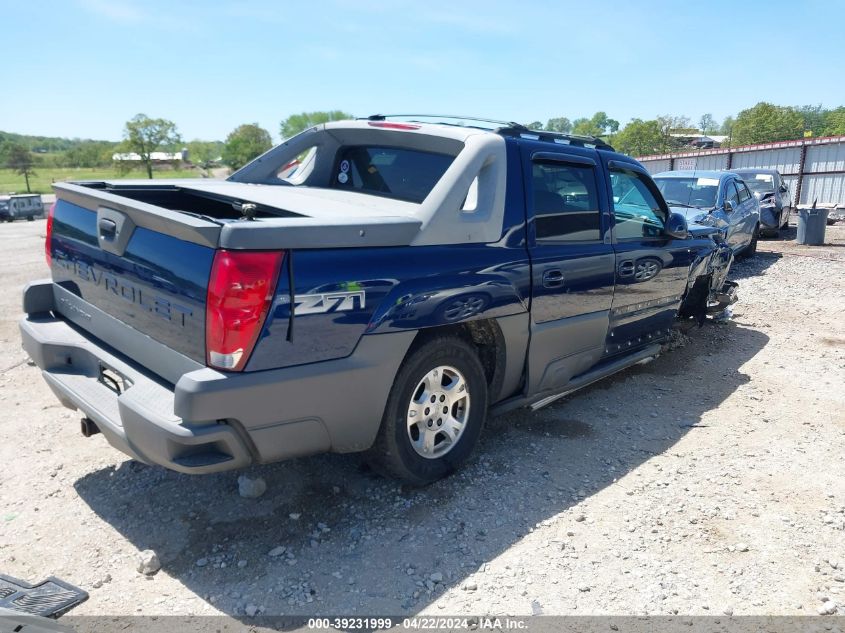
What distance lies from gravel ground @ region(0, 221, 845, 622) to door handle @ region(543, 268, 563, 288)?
108 cm

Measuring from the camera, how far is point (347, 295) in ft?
9.12

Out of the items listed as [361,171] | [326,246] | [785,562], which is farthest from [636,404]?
[326,246]

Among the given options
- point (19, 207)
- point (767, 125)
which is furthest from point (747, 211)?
point (767, 125)

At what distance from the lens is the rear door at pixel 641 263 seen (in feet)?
15.0

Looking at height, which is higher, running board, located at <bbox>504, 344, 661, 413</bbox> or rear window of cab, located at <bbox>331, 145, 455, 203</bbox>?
rear window of cab, located at <bbox>331, 145, 455, 203</bbox>

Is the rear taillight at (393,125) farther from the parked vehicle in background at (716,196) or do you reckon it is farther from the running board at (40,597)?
the parked vehicle in background at (716,196)

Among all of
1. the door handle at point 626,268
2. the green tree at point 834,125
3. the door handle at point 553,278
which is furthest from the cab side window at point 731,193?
the green tree at point 834,125

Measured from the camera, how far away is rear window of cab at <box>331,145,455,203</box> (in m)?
3.86

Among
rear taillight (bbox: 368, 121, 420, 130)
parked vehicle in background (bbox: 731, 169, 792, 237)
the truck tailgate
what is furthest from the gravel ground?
parked vehicle in background (bbox: 731, 169, 792, 237)

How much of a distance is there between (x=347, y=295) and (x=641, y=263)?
2807mm

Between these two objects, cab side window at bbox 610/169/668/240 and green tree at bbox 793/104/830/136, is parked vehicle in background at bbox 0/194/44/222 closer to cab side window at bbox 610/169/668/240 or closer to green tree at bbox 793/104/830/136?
cab side window at bbox 610/169/668/240

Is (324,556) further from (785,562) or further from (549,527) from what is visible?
(785,562)

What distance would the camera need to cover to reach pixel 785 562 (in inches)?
118

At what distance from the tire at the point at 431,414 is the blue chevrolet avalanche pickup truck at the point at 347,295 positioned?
0.01m
